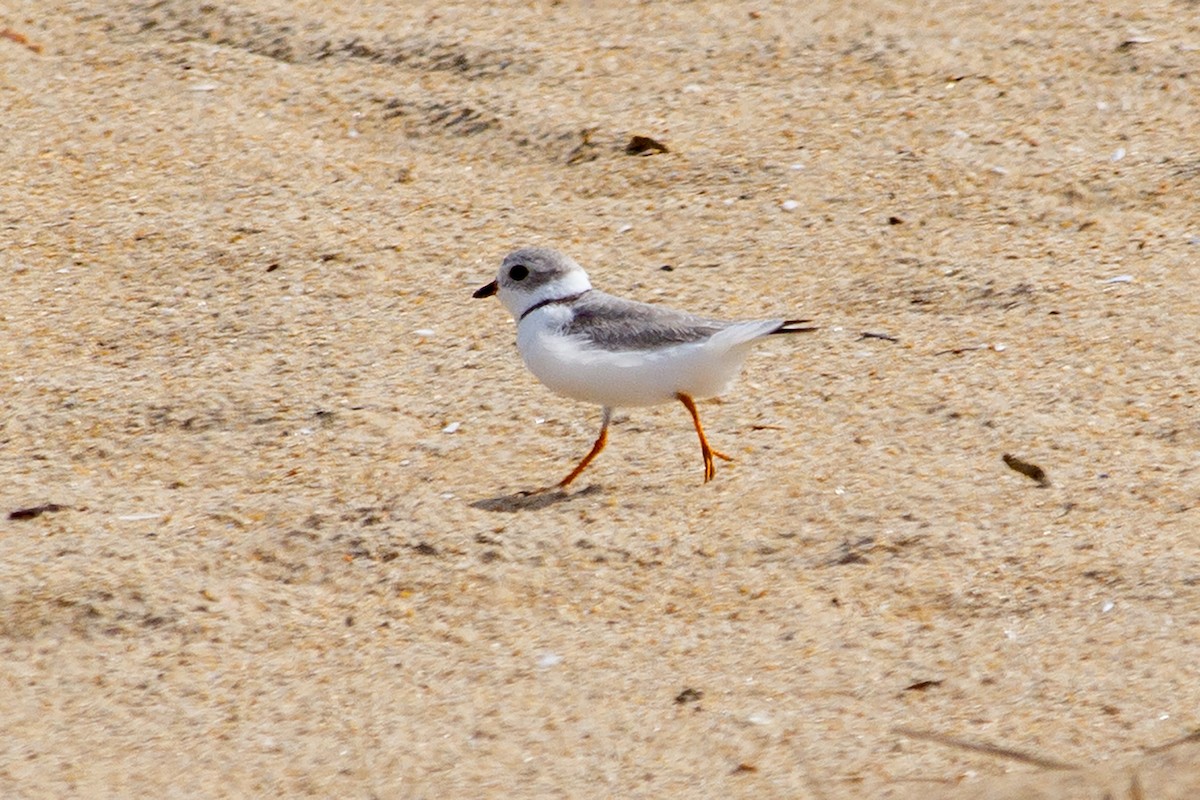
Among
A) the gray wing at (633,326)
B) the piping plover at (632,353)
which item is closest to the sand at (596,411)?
the piping plover at (632,353)

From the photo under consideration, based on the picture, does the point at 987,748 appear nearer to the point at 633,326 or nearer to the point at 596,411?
the point at 633,326

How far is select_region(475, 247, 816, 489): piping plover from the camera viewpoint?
4621mm

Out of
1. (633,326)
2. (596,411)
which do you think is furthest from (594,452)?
(596,411)

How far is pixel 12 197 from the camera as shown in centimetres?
652

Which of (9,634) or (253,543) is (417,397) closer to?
(253,543)

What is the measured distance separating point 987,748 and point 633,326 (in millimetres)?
1723

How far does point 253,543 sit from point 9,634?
67 cm

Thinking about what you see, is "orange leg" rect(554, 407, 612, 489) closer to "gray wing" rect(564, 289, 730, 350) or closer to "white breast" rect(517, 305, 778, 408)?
"white breast" rect(517, 305, 778, 408)

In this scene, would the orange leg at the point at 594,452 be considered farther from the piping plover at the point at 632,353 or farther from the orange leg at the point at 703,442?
the orange leg at the point at 703,442

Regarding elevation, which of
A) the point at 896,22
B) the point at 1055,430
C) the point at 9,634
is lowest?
the point at 9,634

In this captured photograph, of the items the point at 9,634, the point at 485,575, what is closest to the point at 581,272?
the point at 485,575

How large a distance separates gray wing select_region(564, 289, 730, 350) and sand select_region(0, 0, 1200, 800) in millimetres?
444

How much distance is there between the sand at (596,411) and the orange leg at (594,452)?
6cm

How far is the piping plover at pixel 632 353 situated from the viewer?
462 cm
